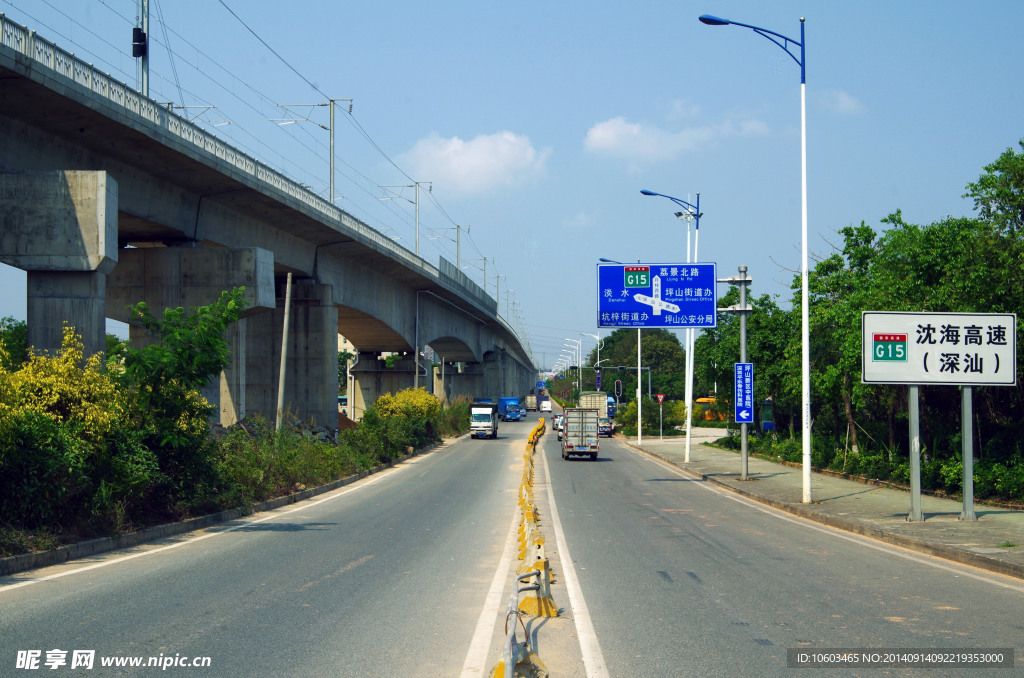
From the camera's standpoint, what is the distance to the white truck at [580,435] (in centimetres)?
4016

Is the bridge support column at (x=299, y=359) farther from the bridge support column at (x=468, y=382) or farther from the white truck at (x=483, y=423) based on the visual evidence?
the bridge support column at (x=468, y=382)

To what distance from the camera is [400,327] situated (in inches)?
2056

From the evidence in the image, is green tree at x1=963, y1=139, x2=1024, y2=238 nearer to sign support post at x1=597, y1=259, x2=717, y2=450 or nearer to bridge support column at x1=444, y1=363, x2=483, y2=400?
sign support post at x1=597, y1=259, x2=717, y2=450

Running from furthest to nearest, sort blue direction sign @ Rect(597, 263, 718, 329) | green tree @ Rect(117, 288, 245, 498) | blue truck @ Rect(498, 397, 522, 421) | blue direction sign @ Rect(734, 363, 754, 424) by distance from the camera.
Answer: blue truck @ Rect(498, 397, 522, 421)
blue direction sign @ Rect(734, 363, 754, 424)
blue direction sign @ Rect(597, 263, 718, 329)
green tree @ Rect(117, 288, 245, 498)

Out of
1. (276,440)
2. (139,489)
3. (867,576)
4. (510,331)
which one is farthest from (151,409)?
(510,331)

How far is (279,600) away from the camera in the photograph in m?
8.90

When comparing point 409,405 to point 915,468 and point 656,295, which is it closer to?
point 656,295

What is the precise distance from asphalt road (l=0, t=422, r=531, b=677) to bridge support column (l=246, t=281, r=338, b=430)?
22.4 metres

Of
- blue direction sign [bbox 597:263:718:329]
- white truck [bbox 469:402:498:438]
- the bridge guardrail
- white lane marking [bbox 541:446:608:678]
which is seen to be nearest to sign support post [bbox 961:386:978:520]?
white lane marking [bbox 541:446:608:678]

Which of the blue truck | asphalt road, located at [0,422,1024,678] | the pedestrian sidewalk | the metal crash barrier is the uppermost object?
the metal crash barrier

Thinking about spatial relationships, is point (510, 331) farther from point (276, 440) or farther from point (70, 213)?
point (70, 213)

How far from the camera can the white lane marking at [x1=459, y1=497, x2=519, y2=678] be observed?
21.4 ft

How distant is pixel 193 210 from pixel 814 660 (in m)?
24.7

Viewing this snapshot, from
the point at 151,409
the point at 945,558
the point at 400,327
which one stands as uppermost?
the point at 400,327
